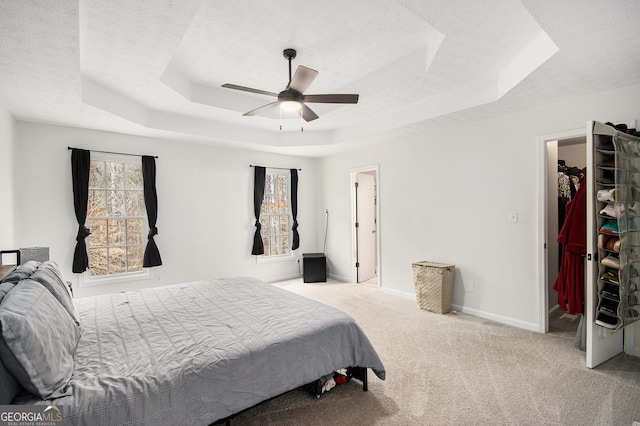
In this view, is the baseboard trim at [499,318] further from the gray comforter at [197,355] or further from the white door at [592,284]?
the gray comforter at [197,355]

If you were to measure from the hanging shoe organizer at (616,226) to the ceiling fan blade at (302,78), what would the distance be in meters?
2.27

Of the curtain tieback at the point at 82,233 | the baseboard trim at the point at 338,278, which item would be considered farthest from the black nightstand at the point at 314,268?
the curtain tieback at the point at 82,233

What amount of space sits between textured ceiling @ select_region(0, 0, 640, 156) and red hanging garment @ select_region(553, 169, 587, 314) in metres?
1.09

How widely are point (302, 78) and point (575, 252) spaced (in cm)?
300

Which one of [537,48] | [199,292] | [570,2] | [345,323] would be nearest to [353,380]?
[345,323]

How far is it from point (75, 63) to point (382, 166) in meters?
3.95

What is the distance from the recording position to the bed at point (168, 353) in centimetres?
138

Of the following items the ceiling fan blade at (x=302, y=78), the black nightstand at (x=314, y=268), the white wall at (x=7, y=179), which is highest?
the ceiling fan blade at (x=302, y=78)

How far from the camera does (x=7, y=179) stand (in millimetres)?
3221

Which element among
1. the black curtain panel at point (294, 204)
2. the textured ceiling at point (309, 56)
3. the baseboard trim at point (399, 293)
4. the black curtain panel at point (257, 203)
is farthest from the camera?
the black curtain panel at point (294, 204)

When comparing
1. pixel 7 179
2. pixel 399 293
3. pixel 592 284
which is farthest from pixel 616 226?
pixel 7 179

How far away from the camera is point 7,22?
182 cm

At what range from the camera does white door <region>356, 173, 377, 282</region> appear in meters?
5.88

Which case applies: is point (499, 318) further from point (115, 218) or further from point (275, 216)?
point (115, 218)
